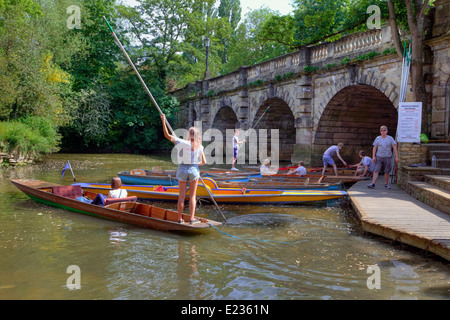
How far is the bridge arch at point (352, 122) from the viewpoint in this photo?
14266 mm

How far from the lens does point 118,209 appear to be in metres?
7.46

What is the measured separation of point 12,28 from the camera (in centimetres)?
1742

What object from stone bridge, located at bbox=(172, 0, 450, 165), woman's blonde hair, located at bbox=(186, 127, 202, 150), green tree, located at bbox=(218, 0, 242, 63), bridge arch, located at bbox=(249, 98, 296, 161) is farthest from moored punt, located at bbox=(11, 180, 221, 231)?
green tree, located at bbox=(218, 0, 242, 63)

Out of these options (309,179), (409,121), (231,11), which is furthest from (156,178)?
(231,11)

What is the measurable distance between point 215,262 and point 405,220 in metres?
3.08

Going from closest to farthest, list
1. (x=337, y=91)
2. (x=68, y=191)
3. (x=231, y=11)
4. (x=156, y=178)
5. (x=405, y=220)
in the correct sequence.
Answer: (x=405, y=220)
(x=68, y=191)
(x=156, y=178)
(x=337, y=91)
(x=231, y=11)

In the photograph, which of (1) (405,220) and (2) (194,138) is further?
(2) (194,138)

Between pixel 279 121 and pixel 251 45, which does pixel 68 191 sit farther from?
pixel 251 45

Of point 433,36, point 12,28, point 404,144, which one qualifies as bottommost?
point 404,144

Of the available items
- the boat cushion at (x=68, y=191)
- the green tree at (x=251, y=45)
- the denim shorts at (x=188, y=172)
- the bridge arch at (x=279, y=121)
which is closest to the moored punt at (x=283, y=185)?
the boat cushion at (x=68, y=191)
